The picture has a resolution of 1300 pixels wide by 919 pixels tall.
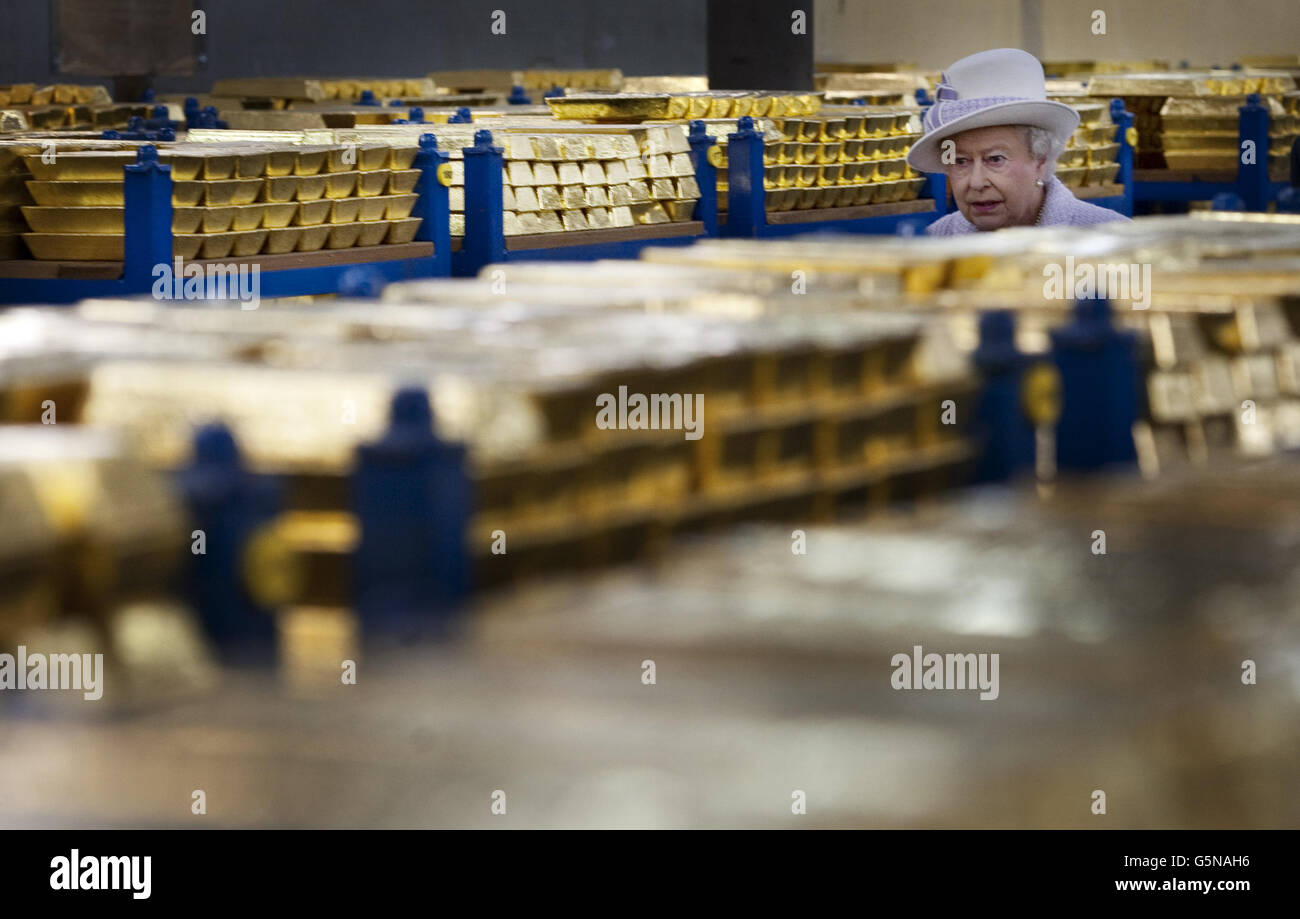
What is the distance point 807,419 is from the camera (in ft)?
9.55

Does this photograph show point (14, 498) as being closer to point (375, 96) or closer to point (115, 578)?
point (115, 578)

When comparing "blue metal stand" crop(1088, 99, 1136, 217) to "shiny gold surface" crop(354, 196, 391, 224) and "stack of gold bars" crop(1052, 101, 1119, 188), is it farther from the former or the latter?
"shiny gold surface" crop(354, 196, 391, 224)

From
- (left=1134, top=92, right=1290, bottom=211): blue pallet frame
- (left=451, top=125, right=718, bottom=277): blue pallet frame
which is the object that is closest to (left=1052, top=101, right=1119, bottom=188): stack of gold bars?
(left=1134, top=92, right=1290, bottom=211): blue pallet frame

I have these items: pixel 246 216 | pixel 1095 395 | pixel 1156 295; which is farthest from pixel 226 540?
pixel 246 216

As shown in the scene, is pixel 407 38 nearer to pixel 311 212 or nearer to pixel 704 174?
pixel 704 174

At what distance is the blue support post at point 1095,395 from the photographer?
10.5 feet

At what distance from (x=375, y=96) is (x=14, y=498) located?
756 inches

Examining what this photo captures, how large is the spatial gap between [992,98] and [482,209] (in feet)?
17.2

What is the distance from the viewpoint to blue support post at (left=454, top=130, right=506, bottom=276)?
1070 cm

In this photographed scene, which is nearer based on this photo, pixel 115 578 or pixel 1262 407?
pixel 115 578

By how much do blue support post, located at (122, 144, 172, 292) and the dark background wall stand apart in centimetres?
1371

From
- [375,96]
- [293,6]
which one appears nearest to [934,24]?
[293,6]
